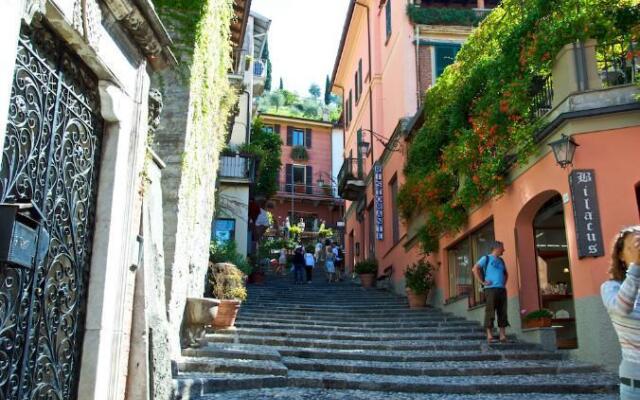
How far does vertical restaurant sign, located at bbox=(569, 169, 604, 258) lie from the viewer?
8297 mm

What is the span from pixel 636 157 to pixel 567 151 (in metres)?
0.88

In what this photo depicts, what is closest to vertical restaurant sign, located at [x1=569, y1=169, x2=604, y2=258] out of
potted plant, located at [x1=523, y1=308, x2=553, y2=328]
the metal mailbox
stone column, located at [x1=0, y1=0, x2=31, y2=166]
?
potted plant, located at [x1=523, y1=308, x2=553, y2=328]

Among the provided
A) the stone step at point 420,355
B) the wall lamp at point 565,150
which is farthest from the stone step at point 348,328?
the wall lamp at point 565,150

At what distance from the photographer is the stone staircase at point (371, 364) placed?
23.4 ft

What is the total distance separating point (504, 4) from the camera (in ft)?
38.8

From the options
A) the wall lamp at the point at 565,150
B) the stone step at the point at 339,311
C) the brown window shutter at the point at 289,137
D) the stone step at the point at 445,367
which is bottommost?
the stone step at the point at 445,367

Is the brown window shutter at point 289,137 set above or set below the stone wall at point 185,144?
above

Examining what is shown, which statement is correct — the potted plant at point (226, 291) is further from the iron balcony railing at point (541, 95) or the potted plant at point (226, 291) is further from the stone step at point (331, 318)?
the iron balcony railing at point (541, 95)

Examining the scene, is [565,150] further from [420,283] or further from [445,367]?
[420,283]

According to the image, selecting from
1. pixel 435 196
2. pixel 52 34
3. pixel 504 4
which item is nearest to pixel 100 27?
pixel 52 34

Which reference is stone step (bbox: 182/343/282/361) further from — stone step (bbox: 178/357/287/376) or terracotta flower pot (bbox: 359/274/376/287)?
terracotta flower pot (bbox: 359/274/376/287)

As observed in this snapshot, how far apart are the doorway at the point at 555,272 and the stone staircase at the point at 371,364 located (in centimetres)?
130

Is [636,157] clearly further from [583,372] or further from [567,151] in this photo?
[583,372]

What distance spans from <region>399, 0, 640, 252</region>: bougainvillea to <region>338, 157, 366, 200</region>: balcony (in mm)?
9307
